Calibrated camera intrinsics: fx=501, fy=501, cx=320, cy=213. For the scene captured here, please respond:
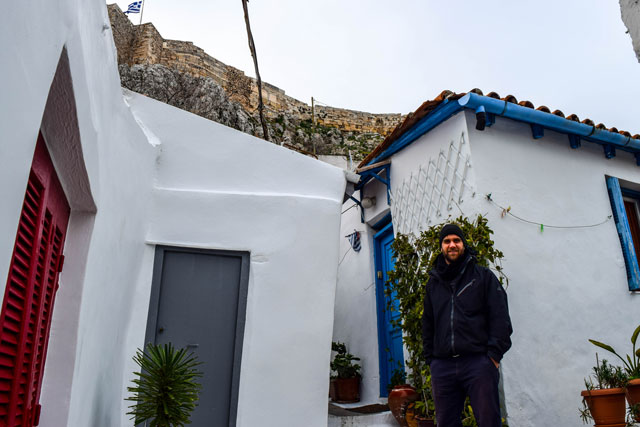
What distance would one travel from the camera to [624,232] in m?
5.45

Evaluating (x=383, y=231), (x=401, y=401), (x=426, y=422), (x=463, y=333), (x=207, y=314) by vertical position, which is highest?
(x=383, y=231)

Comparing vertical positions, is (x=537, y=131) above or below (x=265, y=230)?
above

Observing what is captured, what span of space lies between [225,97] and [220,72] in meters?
3.41

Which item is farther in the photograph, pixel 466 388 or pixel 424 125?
pixel 424 125

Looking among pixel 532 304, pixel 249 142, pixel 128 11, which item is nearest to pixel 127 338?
pixel 249 142

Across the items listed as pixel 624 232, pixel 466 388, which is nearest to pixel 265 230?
pixel 466 388

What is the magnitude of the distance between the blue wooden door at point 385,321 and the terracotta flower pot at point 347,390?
470 millimetres

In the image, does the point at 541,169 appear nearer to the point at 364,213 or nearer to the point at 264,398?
the point at 364,213

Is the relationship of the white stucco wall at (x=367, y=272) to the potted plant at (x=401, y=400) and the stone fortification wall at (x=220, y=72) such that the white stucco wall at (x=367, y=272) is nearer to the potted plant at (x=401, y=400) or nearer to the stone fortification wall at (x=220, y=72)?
the potted plant at (x=401, y=400)

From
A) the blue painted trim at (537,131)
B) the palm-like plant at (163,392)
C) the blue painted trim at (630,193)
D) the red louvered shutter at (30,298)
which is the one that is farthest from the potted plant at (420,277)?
the red louvered shutter at (30,298)

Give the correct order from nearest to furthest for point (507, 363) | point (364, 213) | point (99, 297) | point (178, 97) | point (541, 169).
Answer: point (99, 297) → point (507, 363) → point (541, 169) → point (364, 213) → point (178, 97)

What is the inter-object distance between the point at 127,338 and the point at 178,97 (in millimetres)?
10398

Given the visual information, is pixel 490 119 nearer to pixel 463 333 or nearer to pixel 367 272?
pixel 463 333

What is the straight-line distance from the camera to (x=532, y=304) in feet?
15.4
